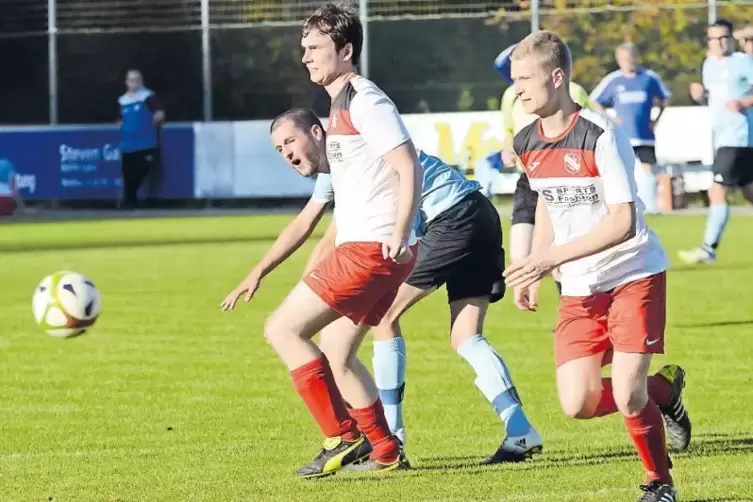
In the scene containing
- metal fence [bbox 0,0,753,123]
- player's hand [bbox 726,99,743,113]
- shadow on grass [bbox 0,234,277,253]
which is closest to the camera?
player's hand [bbox 726,99,743,113]

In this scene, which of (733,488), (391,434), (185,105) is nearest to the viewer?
(733,488)

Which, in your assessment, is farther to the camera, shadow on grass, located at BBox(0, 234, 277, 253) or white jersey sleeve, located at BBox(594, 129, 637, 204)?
shadow on grass, located at BBox(0, 234, 277, 253)

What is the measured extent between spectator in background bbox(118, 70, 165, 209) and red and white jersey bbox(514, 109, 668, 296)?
2318cm

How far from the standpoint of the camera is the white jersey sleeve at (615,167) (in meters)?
6.04

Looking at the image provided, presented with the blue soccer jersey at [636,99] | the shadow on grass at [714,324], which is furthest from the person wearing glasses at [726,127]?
the shadow on grass at [714,324]

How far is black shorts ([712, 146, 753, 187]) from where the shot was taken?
16.4m

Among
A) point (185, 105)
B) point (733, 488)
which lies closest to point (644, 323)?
point (733, 488)

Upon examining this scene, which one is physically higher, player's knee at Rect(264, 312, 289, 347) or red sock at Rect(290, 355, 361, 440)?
player's knee at Rect(264, 312, 289, 347)

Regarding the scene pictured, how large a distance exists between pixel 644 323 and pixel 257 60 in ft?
84.2

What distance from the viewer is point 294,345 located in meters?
6.75

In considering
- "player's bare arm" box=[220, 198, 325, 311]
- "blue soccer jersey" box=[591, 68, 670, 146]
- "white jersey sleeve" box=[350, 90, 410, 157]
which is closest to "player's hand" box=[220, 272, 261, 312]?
"player's bare arm" box=[220, 198, 325, 311]

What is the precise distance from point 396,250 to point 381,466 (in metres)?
1.03

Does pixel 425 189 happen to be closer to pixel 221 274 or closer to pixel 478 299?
pixel 478 299

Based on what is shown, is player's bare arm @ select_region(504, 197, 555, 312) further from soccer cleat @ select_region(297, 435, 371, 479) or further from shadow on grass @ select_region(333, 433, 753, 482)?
soccer cleat @ select_region(297, 435, 371, 479)
